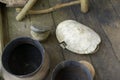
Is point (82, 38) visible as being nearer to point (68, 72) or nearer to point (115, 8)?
point (68, 72)

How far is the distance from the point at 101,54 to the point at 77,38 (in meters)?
0.17

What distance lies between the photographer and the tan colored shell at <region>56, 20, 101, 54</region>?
1.23 meters

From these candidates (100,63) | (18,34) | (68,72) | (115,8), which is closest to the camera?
(68,72)

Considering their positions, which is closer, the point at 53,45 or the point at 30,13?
the point at 53,45

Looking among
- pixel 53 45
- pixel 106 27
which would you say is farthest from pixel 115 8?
pixel 53 45

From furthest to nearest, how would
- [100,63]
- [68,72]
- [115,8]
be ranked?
[115,8]
[100,63]
[68,72]

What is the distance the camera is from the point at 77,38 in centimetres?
124

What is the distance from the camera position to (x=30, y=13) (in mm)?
1417

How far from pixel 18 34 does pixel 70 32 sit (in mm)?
339

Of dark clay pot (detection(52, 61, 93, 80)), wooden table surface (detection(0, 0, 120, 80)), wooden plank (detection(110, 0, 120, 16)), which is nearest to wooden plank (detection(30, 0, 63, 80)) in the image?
wooden table surface (detection(0, 0, 120, 80))

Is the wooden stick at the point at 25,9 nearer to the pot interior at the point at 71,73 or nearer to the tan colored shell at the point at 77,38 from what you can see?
the tan colored shell at the point at 77,38

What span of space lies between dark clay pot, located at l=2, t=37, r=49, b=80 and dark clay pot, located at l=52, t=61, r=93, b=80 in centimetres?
6

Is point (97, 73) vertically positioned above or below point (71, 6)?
below

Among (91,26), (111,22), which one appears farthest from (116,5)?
(91,26)
